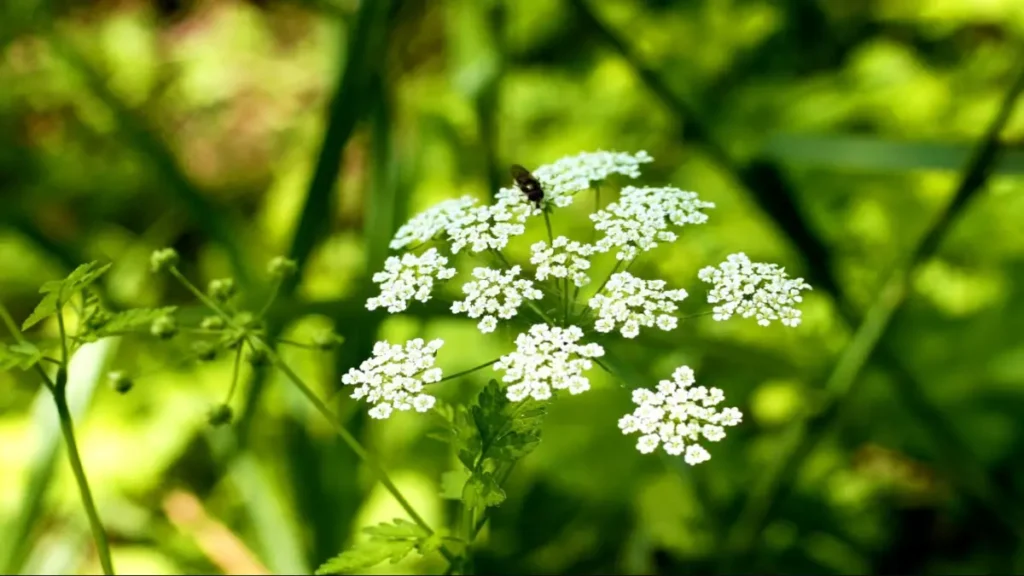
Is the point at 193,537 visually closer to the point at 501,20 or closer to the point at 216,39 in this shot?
the point at 501,20

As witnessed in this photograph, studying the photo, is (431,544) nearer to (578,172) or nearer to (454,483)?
(454,483)

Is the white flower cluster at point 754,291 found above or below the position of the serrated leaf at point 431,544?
above

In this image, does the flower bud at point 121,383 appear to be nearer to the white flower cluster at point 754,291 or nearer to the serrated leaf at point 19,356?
the serrated leaf at point 19,356

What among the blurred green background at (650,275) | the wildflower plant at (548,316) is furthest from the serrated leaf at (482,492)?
the blurred green background at (650,275)

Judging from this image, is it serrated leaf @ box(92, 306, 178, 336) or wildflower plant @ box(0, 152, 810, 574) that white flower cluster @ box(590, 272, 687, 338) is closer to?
wildflower plant @ box(0, 152, 810, 574)

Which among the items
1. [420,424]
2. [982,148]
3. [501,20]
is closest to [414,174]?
[501,20]

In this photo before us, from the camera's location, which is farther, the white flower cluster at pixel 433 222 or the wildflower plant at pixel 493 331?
the white flower cluster at pixel 433 222

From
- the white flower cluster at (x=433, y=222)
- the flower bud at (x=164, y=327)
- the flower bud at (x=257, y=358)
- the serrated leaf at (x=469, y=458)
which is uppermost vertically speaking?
the white flower cluster at (x=433, y=222)
